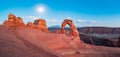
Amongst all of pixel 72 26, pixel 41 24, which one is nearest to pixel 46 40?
pixel 41 24

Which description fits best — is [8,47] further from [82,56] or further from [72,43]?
[72,43]

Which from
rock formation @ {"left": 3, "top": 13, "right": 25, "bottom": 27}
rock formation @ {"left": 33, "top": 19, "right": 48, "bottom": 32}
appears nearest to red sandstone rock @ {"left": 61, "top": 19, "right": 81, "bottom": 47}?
rock formation @ {"left": 33, "top": 19, "right": 48, "bottom": 32}

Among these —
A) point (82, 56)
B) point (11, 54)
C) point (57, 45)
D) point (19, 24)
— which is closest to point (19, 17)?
point (19, 24)

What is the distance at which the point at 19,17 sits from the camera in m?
36.6

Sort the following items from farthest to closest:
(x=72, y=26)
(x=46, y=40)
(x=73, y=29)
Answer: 1. (x=72, y=26)
2. (x=73, y=29)
3. (x=46, y=40)

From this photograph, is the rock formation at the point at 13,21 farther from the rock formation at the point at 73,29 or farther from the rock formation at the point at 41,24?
the rock formation at the point at 73,29

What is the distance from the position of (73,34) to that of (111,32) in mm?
158453

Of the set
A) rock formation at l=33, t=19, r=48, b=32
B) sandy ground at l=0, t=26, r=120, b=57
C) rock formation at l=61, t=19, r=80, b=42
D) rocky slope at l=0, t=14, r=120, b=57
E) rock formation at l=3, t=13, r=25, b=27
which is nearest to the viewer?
sandy ground at l=0, t=26, r=120, b=57

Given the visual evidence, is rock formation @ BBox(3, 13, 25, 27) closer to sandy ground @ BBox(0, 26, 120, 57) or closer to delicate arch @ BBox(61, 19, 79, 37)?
sandy ground @ BBox(0, 26, 120, 57)

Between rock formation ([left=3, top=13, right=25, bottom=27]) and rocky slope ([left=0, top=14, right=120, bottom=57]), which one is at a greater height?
rock formation ([left=3, top=13, right=25, bottom=27])

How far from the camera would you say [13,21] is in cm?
3547

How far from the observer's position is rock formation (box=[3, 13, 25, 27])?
34562 mm

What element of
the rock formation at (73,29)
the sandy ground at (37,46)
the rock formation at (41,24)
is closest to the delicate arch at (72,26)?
the rock formation at (73,29)

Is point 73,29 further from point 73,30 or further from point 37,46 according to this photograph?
point 37,46
